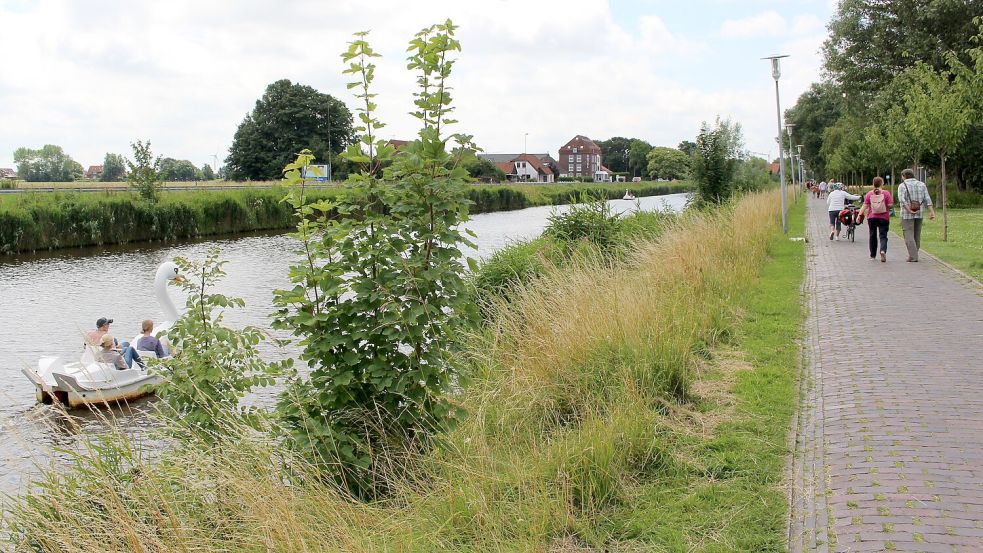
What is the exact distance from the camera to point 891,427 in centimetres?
551

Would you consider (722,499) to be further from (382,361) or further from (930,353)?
(930,353)

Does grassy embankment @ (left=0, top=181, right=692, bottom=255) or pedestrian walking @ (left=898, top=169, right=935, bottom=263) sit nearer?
pedestrian walking @ (left=898, top=169, right=935, bottom=263)

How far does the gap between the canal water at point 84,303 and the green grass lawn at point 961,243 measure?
22.9ft

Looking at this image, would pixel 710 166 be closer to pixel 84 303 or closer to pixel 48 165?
pixel 84 303

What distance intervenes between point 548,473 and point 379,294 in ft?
5.24

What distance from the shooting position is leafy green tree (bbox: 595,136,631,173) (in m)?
176

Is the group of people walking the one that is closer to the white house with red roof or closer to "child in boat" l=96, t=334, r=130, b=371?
"child in boat" l=96, t=334, r=130, b=371

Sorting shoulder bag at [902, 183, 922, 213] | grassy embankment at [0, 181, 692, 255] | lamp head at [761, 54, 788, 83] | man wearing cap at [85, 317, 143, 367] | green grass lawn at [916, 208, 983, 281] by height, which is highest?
lamp head at [761, 54, 788, 83]

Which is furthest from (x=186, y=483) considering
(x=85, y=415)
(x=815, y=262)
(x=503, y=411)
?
(x=815, y=262)

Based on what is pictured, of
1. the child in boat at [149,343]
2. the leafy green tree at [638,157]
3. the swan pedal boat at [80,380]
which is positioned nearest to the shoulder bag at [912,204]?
the swan pedal boat at [80,380]

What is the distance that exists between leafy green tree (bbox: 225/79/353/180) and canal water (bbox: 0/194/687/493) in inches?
1761

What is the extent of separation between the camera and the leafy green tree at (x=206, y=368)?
20.0ft

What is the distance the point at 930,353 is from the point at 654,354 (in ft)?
9.61

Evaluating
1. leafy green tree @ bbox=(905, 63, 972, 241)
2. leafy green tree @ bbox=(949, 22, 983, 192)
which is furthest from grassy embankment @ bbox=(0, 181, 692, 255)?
leafy green tree @ bbox=(949, 22, 983, 192)
